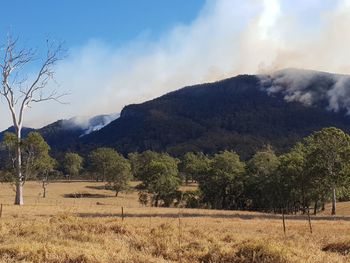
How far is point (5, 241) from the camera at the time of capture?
50.1 feet

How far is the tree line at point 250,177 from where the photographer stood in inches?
2091

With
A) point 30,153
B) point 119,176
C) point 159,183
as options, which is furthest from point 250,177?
point 30,153

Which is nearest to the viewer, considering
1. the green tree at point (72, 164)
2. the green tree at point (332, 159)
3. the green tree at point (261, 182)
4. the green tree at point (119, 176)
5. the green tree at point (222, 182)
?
the green tree at point (332, 159)

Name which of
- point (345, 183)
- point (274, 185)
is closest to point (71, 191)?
point (274, 185)

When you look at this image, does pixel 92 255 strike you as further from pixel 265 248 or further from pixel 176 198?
pixel 176 198

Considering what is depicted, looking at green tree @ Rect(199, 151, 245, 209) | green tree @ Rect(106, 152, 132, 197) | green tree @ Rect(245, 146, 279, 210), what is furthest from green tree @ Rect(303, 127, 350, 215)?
green tree @ Rect(106, 152, 132, 197)

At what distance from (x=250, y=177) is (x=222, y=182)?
17.9 ft

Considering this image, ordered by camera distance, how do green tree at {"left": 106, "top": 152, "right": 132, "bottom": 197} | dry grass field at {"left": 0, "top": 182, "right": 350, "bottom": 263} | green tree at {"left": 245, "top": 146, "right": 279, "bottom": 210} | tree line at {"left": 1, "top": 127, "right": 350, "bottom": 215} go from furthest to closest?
green tree at {"left": 106, "top": 152, "right": 132, "bottom": 197} → green tree at {"left": 245, "top": 146, "right": 279, "bottom": 210} → tree line at {"left": 1, "top": 127, "right": 350, "bottom": 215} → dry grass field at {"left": 0, "top": 182, "right": 350, "bottom": 263}

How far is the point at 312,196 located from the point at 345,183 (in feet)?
38.8

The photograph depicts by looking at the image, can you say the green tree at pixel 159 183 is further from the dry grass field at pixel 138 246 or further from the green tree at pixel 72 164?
the dry grass field at pixel 138 246

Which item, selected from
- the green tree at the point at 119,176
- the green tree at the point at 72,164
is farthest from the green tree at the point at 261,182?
the green tree at the point at 72,164

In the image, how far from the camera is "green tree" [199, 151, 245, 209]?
3452 inches

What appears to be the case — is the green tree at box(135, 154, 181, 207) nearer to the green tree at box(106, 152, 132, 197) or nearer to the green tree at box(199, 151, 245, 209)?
the green tree at box(199, 151, 245, 209)

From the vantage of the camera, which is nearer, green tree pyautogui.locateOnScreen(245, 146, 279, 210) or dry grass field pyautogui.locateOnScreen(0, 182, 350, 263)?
dry grass field pyautogui.locateOnScreen(0, 182, 350, 263)
